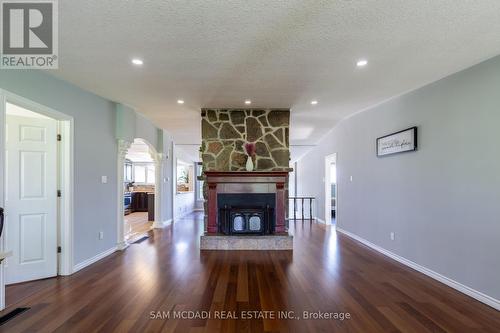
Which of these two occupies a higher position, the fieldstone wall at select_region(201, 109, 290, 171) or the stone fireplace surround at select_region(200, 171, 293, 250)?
the fieldstone wall at select_region(201, 109, 290, 171)

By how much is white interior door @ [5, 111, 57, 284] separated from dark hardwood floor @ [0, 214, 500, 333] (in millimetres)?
262

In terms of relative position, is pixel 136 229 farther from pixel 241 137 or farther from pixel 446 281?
pixel 446 281

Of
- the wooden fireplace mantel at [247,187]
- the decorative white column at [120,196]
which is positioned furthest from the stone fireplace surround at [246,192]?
the decorative white column at [120,196]

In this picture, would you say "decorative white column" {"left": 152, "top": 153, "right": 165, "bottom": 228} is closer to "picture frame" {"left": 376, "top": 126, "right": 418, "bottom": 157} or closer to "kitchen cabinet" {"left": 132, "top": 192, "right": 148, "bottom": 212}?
"kitchen cabinet" {"left": 132, "top": 192, "right": 148, "bottom": 212}

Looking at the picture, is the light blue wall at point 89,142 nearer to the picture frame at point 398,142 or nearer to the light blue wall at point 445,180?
the picture frame at point 398,142

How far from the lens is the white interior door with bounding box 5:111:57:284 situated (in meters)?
3.29

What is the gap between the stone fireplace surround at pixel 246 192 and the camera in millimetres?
4867

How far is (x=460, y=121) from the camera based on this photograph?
3.19 m

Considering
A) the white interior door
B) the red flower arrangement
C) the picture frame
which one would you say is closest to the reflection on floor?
the white interior door

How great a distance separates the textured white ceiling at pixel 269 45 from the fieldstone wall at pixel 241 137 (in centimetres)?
99

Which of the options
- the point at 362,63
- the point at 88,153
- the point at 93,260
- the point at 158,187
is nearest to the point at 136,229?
the point at 158,187

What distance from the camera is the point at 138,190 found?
1130cm

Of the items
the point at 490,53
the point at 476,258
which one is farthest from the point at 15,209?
the point at 490,53

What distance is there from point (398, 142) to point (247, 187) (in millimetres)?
2571
